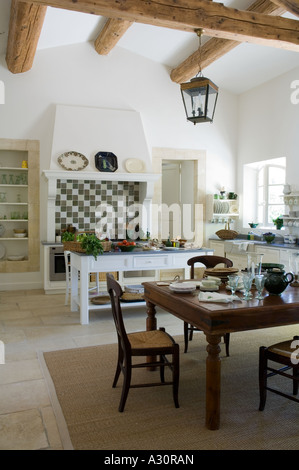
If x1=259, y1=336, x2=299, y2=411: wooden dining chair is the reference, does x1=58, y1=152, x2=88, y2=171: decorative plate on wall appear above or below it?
above

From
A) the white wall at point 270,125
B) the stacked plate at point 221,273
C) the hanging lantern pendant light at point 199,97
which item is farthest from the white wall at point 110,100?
the stacked plate at point 221,273

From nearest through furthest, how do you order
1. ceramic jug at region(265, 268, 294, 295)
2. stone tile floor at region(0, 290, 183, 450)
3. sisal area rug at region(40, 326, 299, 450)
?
sisal area rug at region(40, 326, 299, 450) → stone tile floor at region(0, 290, 183, 450) → ceramic jug at region(265, 268, 294, 295)

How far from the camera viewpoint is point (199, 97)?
4.02 metres

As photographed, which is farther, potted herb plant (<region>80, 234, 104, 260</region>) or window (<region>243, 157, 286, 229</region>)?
window (<region>243, 157, 286, 229</region>)

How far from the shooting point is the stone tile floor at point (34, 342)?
8.40ft

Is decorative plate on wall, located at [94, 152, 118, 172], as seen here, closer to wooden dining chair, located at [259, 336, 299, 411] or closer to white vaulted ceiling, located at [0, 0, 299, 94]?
white vaulted ceiling, located at [0, 0, 299, 94]

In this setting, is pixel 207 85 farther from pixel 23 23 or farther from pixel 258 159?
pixel 258 159

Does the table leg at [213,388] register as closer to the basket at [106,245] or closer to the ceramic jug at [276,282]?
the ceramic jug at [276,282]

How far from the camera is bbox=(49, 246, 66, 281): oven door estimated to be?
6805 millimetres

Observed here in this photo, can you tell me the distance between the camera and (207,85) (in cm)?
390

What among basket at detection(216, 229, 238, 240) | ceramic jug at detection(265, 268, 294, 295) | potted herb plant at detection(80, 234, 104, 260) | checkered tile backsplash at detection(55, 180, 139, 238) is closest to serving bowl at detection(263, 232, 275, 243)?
basket at detection(216, 229, 238, 240)

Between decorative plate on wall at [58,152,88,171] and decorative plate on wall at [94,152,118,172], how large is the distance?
21 centimetres

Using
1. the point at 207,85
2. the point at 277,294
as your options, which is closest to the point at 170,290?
the point at 277,294

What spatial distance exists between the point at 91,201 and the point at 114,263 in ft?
9.61
